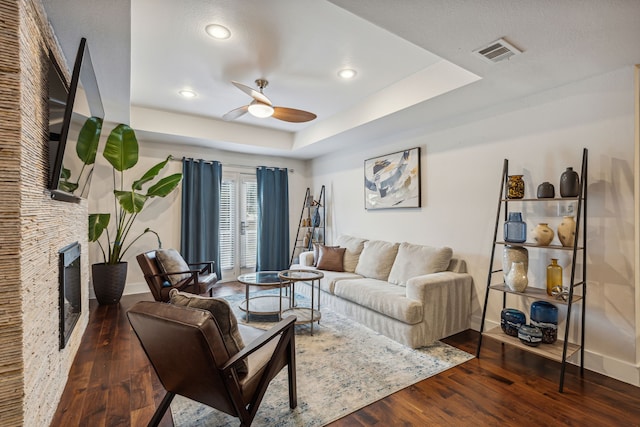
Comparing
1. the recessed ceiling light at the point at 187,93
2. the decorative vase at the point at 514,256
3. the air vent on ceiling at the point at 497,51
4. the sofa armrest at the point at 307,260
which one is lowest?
the sofa armrest at the point at 307,260

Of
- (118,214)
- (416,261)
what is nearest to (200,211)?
(118,214)

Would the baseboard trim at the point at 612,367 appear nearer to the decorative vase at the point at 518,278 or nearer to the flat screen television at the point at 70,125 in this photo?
the decorative vase at the point at 518,278

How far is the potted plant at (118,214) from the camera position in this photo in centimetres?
399

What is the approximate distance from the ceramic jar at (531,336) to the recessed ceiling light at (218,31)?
3406 mm

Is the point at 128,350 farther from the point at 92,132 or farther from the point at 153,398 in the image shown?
the point at 92,132

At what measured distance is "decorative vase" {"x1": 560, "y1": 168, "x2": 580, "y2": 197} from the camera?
2.49 metres

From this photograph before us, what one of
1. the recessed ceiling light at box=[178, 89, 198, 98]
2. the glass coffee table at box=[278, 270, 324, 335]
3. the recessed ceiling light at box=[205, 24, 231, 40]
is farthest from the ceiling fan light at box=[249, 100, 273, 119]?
the glass coffee table at box=[278, 270, 324, 335]

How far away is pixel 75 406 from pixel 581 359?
3747mm

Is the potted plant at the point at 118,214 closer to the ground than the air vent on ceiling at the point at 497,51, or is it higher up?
closer to the ground

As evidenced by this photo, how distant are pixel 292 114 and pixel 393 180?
1.83m

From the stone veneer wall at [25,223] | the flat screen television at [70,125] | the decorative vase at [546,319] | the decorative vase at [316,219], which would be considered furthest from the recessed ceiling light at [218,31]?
the decorative vase at [316,219]

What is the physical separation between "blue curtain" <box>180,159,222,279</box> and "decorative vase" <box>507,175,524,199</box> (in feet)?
14.2

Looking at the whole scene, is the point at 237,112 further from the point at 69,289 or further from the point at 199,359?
the point at 199,359

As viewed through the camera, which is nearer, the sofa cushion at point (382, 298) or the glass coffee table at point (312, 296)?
the sofa cushion at point (382, 298)
